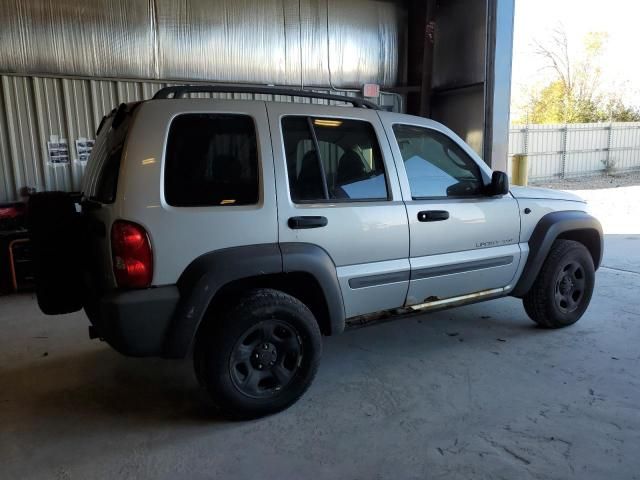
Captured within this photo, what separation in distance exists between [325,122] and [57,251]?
179cm

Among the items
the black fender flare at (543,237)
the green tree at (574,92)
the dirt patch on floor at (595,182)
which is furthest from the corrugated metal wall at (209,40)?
the green tree at (574,92)

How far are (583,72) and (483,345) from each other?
28.5 m

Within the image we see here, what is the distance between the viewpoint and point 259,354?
292cm

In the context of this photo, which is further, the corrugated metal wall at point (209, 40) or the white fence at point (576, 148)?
the white fence at point (576, 148)

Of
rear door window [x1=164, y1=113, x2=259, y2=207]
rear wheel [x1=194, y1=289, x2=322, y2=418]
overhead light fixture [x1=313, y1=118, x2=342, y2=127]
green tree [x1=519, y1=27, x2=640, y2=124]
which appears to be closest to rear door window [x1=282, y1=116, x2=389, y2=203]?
overhead light fixture [x1=313, y1=118, x2=342, y2=127]

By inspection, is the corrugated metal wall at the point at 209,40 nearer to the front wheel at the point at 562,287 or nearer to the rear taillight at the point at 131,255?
the rear taillight at the point at 131,255

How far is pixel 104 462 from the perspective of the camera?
2.56 meters

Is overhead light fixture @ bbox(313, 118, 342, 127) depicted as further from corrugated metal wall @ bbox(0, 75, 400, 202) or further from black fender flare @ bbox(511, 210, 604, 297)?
corrugated metal wall @ bbox(0, 75, 400, 202)

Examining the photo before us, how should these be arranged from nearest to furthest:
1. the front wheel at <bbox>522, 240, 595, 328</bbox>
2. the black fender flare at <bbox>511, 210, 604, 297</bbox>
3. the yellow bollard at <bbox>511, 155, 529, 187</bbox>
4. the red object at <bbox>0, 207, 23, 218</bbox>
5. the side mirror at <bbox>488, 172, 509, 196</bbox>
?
1. the side mirror at <bbox>488, 172, 509, 196</bbox>
2. the black fender flare at <bbox>511, 210, 604, 297</bbox>
3. the front wheel at <bbox>522, 240, 595, 328</bbox>
4. the red object at <bbox>0, 207, 23, 218</bbox>
5. the yellow bollard at <bbox>511, 155, 529, 187</bbox>

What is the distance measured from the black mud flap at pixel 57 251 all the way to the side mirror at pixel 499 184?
2.80 meters

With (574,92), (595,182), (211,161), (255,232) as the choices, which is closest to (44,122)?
(211,161)

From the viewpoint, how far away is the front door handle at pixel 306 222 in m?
2.92

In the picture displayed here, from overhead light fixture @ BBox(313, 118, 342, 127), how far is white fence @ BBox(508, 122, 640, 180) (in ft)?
49.9

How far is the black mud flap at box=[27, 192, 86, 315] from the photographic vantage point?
2.89 metres
